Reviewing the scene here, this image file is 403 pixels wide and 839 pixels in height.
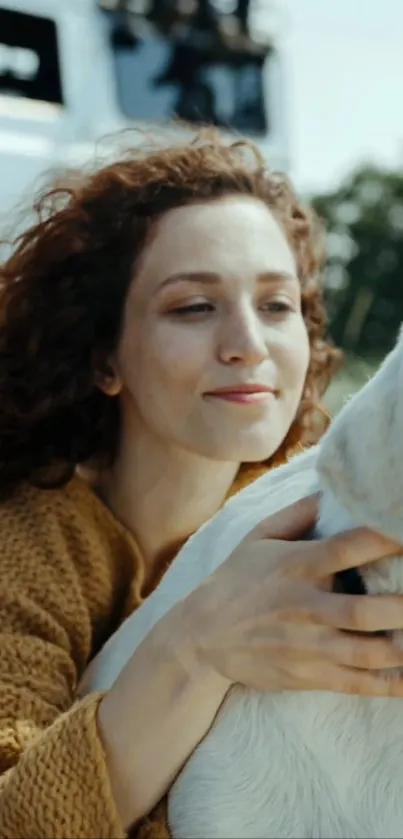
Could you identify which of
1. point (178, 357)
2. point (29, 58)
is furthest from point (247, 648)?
point (29, 58)

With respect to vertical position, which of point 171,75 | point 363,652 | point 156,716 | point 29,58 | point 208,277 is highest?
point 208,277

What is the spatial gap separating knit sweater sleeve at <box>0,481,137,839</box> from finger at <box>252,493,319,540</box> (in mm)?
253

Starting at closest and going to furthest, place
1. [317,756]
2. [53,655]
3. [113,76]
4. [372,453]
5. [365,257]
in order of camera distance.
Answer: [372,453] → [317,756] → [53,655] → [113,76] → [365,257]

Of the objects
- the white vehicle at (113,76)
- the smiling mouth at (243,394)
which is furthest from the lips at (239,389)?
the white vehicle at (113,76)

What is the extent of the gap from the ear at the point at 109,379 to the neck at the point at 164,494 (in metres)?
0.08

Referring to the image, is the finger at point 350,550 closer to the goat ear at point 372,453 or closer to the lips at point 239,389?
the goat ear at point 372,453

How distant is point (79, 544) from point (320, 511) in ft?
1.53

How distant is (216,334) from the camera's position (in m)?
1.34

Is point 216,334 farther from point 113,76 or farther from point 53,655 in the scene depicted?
point 113,76

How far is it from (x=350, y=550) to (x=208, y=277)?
1.75 feet

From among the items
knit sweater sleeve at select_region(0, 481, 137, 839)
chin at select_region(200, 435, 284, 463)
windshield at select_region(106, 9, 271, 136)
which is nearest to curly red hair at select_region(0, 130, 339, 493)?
knit sweater sleeve at select_region(0, 481, 137, 839)

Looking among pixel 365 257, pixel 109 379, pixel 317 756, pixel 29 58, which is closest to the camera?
pixel 317 756

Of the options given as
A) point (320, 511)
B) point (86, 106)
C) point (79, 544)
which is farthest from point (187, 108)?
point (320, 511)

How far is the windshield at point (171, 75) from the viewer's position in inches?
194
